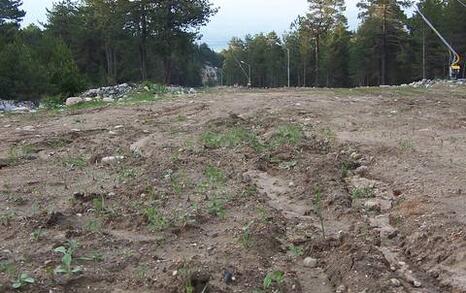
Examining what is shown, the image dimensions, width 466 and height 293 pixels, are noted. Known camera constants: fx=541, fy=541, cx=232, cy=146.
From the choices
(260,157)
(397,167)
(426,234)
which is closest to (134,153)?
(260,157)

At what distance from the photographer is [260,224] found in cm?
417

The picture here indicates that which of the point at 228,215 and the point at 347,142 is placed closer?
the point at 228,215

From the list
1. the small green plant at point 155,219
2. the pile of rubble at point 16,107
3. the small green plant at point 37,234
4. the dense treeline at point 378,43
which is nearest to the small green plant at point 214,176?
the small green plant at point 155,219

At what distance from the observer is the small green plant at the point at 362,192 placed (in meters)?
4.99

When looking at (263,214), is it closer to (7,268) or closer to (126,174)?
(126,174)

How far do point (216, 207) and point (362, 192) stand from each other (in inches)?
56.2

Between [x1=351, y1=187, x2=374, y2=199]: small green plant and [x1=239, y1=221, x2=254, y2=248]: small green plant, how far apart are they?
133 centimetres

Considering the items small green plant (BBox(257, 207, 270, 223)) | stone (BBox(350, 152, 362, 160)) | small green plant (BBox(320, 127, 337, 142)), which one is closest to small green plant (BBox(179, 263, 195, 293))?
small green plant (BBox(257, 207, 270, 223))

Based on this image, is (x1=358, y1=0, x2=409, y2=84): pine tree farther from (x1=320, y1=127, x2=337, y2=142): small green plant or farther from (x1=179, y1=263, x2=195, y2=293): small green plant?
(x1=179, y1=263, x2=195, y2=293): small green plant

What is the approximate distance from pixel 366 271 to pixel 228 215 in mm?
1449

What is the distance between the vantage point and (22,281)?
3047 mm

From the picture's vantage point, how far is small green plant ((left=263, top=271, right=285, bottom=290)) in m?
3.17

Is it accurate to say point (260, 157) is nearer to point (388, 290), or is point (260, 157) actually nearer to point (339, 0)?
point (388, 290)

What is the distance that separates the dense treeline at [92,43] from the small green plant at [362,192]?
60.3 feet
